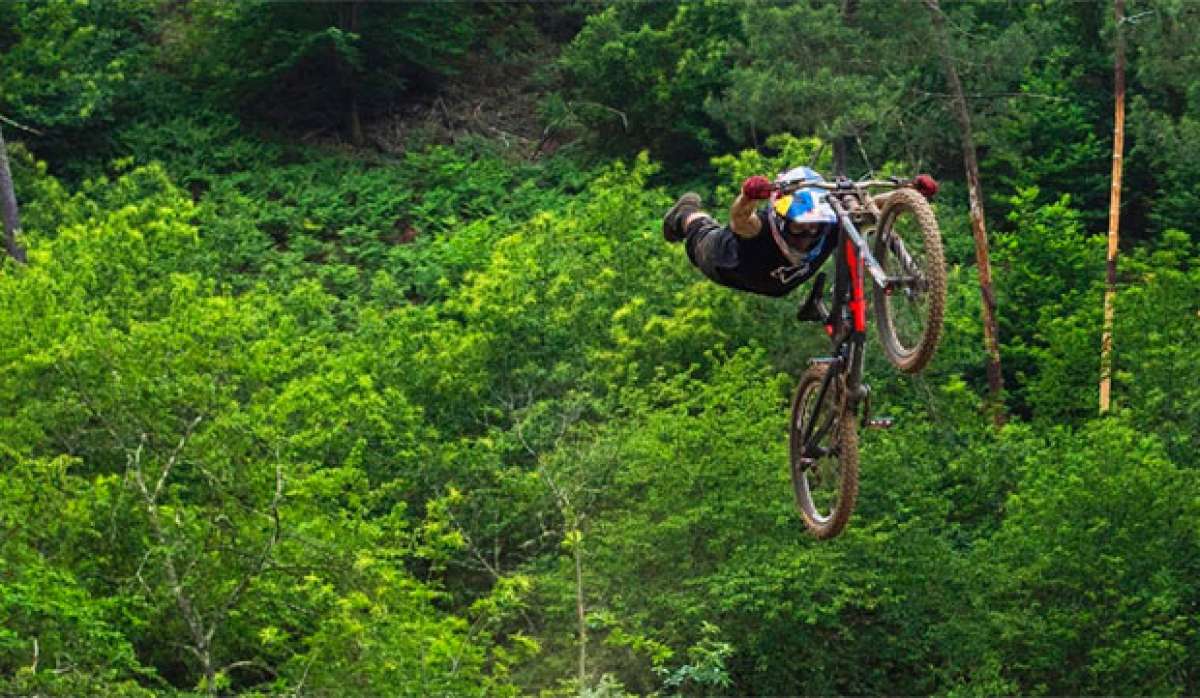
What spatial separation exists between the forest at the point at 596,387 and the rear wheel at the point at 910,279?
1184 centimetres

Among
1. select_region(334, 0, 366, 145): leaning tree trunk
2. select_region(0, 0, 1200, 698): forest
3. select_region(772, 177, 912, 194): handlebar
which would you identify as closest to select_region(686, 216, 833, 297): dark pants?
select_region(772, 177, 912, 194): handlebar

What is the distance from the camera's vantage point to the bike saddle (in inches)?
496

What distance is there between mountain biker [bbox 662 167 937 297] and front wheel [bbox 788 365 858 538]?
24.6 inches

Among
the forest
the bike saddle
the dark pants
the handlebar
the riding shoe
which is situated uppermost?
the handlebar

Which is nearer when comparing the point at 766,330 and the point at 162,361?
the point at 162,361

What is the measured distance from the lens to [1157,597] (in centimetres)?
3020

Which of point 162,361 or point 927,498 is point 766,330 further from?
point 162,361

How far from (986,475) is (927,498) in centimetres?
152

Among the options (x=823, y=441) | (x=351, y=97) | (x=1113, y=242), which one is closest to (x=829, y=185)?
(x=823, y=441)

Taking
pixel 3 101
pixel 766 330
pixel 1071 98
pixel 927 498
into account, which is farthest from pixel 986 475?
pixel 3 101

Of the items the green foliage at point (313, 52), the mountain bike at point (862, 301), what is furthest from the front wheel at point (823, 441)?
the green foliage at point (313, 52)

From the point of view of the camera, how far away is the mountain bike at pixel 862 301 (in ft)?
37.6

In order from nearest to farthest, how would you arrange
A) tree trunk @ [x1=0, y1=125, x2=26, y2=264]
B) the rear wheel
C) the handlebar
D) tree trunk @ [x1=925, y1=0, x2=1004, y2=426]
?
the rear wheel, the handlebar, tree trunk @ [x1=925, y1=0, x2=1004, y2=426], tree trunk @ [x1=0, y1=125, x2=26, y2=264]

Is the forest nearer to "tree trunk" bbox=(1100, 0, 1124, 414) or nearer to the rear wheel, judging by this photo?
"tree trunk" bbox=(1100, 0, 1124, 414)
